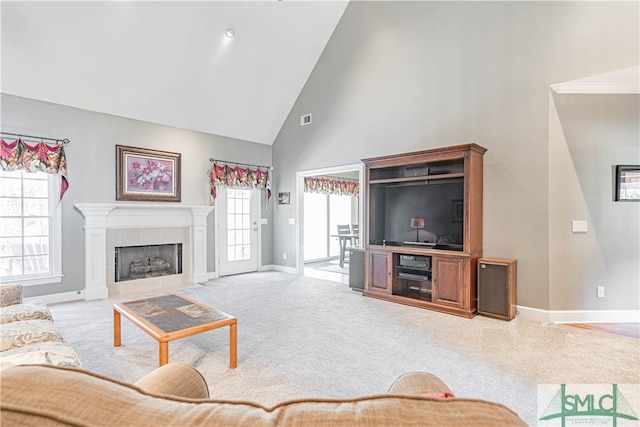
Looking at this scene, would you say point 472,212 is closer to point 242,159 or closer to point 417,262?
point 417,262

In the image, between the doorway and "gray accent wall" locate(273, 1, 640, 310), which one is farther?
the doorway

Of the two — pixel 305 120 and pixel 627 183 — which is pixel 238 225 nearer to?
pixel 305 120

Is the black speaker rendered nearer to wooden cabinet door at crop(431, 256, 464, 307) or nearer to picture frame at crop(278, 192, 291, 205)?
wooden cabinet door at crop(431, 256, 464, 307)

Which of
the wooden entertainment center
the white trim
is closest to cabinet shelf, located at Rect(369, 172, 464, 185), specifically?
the wooden entertainment center

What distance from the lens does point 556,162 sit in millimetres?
3865

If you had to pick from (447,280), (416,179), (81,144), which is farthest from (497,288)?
(81,144)

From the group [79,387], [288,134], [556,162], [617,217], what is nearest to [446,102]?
[556,162]

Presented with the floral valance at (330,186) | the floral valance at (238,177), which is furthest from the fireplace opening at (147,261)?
the floral valance at (330,186)

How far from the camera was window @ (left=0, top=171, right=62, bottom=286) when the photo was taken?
4.32 metres

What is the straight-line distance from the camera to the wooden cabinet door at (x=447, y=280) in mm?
4102

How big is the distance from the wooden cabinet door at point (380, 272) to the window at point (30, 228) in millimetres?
4483

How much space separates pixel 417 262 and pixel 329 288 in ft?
5.44

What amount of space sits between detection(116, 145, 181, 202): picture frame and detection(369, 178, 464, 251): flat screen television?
3.49 m

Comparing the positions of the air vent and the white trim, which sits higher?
the air vent
